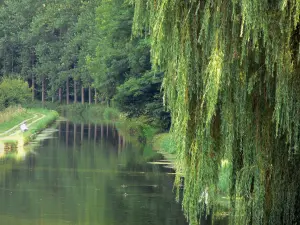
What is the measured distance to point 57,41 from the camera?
99.6 m

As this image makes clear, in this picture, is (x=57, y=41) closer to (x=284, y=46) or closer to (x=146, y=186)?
(x=146, y=186)

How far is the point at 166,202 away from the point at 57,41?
251 feet

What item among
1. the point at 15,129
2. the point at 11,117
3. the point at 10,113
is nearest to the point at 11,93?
the point at 10,113

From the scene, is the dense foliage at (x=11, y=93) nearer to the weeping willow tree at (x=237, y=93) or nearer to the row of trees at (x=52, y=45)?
the row of trees at (x=52, y=45)

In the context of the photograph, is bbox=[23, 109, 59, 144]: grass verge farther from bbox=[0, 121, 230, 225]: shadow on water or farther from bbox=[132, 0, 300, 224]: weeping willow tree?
bbox=[132, 0, 300, 224]: weeping willow tree

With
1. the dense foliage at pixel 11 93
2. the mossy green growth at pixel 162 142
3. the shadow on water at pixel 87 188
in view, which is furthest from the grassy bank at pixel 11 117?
the shadow on water at pixel 87 188

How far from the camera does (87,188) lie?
90.7 ft

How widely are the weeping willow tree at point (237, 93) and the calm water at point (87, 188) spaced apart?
29.3 ft

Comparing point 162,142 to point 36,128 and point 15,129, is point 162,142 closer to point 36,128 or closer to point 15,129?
point 15,129

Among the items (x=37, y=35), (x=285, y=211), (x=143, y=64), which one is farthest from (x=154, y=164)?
(x=37, y=35)

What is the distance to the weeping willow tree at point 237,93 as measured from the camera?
11.6 meters

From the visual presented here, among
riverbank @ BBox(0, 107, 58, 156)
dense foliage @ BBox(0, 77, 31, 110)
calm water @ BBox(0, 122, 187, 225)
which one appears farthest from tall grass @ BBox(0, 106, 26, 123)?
calm water @ BBox(0, 122, 187, 225)

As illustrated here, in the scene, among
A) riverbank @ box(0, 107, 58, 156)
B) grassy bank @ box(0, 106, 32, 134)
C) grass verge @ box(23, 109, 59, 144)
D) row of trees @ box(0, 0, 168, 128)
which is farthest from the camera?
row of trees @ box(0, 0, 168, 128)

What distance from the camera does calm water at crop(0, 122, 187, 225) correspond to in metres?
22.4
